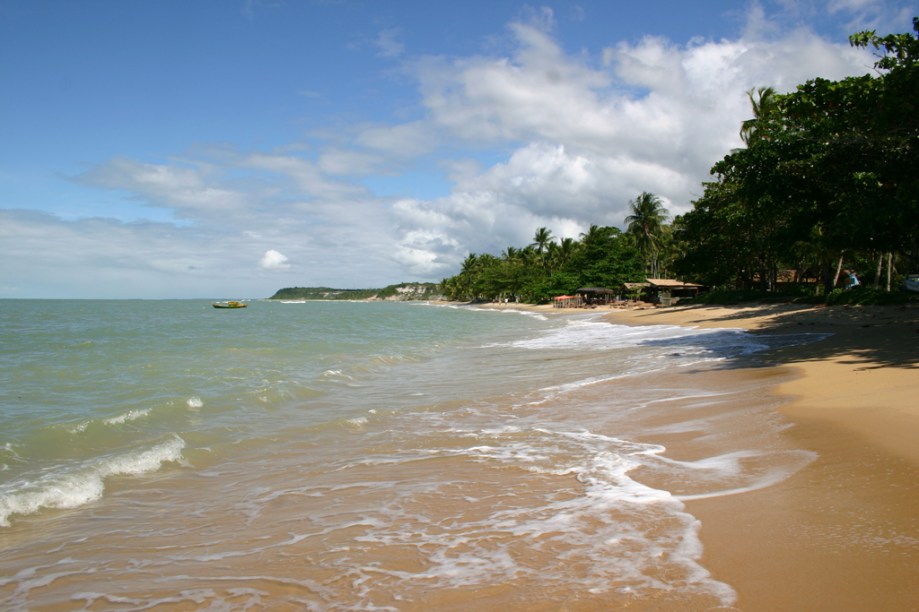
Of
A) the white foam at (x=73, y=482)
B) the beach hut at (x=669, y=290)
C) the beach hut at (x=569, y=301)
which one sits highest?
the beach hut at (x=669, y=290)

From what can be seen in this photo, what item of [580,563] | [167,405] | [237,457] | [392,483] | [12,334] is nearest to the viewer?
[580,563]

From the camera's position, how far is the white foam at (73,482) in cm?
541

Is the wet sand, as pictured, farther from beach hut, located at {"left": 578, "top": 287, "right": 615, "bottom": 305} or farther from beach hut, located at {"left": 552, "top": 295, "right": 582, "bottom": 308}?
beach hut, located at {"left": 552, "top": 295, "right": 582, "bottom": 308}

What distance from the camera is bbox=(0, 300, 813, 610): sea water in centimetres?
343

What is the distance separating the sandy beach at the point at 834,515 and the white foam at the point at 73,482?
5704 millimetres

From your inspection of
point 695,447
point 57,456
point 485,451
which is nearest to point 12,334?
point 57,456

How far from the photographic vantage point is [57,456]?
7.31 m

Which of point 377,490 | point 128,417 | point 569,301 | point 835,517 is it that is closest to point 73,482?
point 377,490

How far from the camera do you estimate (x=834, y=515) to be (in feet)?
12.4

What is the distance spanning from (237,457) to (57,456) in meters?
2.40

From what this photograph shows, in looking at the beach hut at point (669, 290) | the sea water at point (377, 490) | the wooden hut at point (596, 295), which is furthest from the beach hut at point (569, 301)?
the sea water at point (377, 490)

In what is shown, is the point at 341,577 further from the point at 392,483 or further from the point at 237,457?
the point at 237,457

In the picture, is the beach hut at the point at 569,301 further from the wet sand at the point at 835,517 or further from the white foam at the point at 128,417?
the white foam at the point at 128,417

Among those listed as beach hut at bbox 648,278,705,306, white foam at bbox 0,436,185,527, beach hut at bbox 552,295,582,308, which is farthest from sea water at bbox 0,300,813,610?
beach hut at bbox 552,295,582,308
